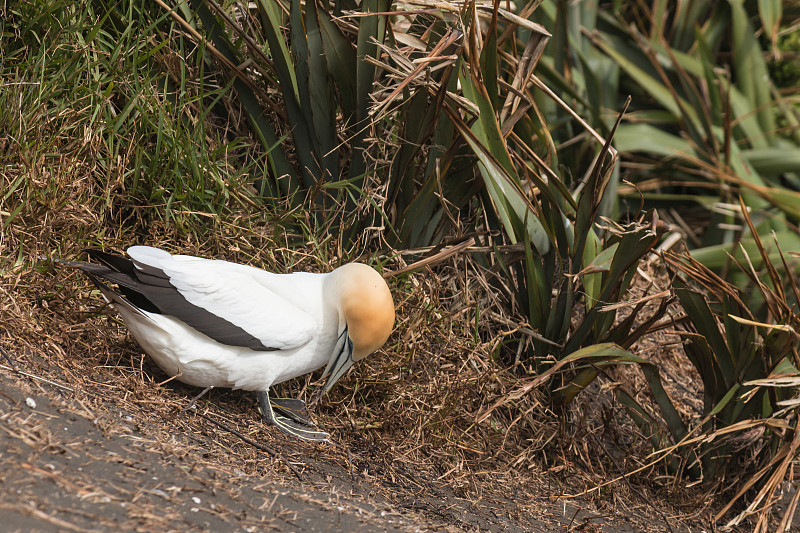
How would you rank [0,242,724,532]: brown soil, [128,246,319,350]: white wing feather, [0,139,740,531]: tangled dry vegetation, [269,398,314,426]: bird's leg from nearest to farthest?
[0,242,724,532]: brown soil, [0,139,740,531]: tangled dry vegetation, [128,246,319,350]: white wing feather, [269,398,314,426]: bird's leg

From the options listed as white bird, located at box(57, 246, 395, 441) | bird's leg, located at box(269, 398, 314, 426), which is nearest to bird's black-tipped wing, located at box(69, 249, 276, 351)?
white bird, located at box(57, 246, 395, 441)

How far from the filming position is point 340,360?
2.69 meters

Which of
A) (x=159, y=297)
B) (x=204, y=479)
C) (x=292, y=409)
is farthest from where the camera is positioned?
(x=292, y=409)

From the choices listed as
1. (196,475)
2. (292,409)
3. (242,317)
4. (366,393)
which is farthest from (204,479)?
(366,393)

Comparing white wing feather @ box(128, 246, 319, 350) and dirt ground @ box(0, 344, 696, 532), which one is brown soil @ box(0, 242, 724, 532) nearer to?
dirt ground @ box(0, 344, 696, 532)

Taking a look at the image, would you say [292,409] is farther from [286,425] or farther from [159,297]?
[159,297]

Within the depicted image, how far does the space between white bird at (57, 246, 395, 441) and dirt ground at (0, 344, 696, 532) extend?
15 cm

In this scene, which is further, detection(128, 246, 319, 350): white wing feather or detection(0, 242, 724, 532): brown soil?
detection(128, 246, 319, 350): white wing feather

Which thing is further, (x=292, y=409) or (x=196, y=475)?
(x=292, y=409)

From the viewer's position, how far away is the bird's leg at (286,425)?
2615 millimetres

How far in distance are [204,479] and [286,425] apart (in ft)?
1.95

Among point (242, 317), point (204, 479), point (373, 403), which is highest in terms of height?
point (242, 317)

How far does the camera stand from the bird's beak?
2.65 meters

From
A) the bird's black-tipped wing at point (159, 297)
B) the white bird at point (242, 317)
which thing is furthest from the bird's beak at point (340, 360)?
the bird's black-tipped wing at point (159, 297)
